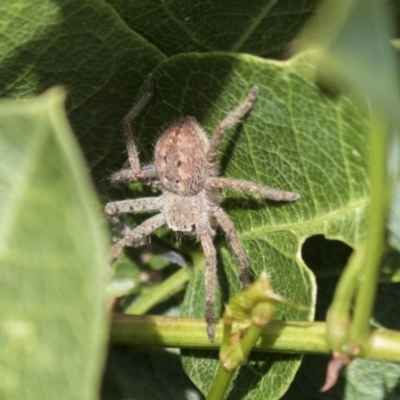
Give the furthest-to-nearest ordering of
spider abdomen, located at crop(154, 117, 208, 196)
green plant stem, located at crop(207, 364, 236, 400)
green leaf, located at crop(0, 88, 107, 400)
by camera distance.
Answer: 1. spider abdomen, located at crop(154, 117, 208, 196)
2. green plant stem, located at crop(207, 364, 236, 400)
3. green leaf, located at crop(0, 88, 107, 400)

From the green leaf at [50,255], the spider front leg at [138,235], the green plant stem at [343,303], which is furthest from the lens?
the spider front leg at [138,235]

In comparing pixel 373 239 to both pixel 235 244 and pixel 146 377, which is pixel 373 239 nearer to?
pixel 235 244

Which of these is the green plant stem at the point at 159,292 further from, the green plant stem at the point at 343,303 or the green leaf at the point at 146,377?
the green plant stem at the point at 343,303

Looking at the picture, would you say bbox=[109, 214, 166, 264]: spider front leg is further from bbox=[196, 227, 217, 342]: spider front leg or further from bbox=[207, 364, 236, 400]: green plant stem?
bbox=[207, 364, 236, 400]: green plant stem

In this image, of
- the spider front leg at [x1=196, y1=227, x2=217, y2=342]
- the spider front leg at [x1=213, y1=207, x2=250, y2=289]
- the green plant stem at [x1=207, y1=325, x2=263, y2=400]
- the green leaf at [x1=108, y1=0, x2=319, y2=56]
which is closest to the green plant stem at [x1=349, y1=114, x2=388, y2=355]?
the green plant stem at [x1=207, y1=325, x2=263, y2=400]

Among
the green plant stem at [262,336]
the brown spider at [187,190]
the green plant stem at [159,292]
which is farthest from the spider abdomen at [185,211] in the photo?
the green plant stem at [262,336]

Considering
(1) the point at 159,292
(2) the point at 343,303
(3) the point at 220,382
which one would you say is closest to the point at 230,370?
(3) the point at 220,382
